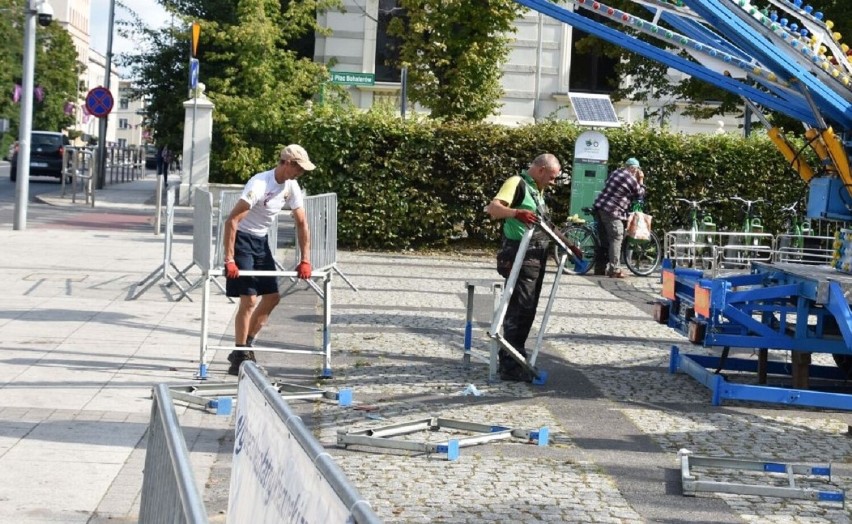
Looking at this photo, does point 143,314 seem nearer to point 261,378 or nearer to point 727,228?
point 261,378

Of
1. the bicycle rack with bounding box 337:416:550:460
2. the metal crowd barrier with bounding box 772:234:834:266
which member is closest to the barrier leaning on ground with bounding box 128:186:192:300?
the metal crowd barrier with bounding box 772:234:834:266

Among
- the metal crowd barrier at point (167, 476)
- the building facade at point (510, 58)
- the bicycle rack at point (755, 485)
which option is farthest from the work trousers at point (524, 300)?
the building facade at point (510, 58)

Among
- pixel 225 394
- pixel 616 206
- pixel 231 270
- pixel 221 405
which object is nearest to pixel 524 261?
pixel 231 270

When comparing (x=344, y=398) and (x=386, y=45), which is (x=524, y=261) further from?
(x=386, y=45)

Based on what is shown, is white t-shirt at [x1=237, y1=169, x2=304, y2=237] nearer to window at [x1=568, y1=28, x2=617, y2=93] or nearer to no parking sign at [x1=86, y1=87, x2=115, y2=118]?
no parking sign at [x1=86, y1=87, x2=115, y2=118]

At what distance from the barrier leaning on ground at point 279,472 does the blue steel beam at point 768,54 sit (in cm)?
723

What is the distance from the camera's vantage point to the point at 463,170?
24.0 m

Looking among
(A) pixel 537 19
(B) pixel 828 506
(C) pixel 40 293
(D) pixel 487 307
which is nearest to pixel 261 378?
(B) pixel 828 506

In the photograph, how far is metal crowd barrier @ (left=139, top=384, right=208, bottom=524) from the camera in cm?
325

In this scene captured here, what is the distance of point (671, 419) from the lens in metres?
9.45

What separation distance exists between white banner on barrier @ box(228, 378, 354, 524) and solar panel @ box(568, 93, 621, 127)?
69.8 feet

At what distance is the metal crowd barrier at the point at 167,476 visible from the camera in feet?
10.6

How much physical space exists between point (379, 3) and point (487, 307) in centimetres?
2201

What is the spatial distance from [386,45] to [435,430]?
96.8 ft
